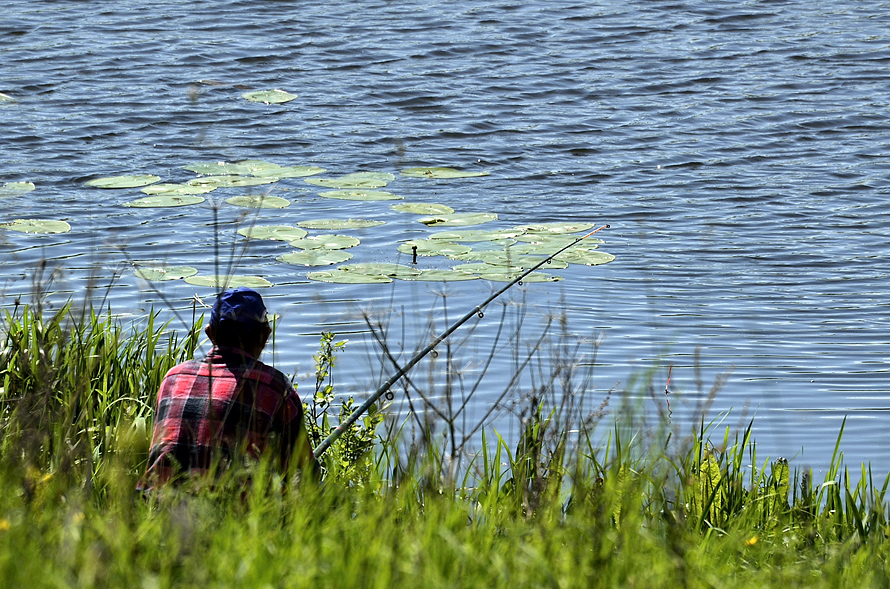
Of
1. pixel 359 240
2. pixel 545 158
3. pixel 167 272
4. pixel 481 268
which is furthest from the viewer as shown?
pixel 545 158

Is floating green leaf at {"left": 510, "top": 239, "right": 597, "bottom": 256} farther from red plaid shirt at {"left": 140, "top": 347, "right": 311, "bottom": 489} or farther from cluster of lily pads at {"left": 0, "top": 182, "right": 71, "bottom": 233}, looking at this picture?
red plaid shirt at {"left": 140, "top": 347, "right": 311, "bottom": 489}

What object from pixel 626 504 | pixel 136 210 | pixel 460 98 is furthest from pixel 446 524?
pixel 460 98

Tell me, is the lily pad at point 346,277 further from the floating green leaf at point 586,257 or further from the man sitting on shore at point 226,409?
the man sitting on shore at point 226,409

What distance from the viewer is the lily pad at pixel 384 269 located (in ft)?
23.0

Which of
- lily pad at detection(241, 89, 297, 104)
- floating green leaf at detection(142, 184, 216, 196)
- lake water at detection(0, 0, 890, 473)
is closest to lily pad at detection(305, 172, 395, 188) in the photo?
lake water at detection(0, 0, 890, 473)

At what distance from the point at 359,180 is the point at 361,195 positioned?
434 millimetres

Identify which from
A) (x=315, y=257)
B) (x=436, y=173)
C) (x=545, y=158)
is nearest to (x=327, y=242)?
(x=315, y=257)

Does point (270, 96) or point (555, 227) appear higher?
point (270, 96)

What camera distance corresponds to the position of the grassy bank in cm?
229

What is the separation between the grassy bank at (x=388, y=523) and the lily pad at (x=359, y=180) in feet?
15.8

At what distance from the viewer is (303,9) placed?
56.6 feet

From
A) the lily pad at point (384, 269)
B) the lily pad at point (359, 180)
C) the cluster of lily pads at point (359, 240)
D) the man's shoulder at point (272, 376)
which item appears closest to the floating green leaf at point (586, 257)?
the cluster of lily pads at point (359, 240)

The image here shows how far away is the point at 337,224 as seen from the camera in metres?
8.05

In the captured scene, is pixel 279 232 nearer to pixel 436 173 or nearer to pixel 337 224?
pixel 337 224
